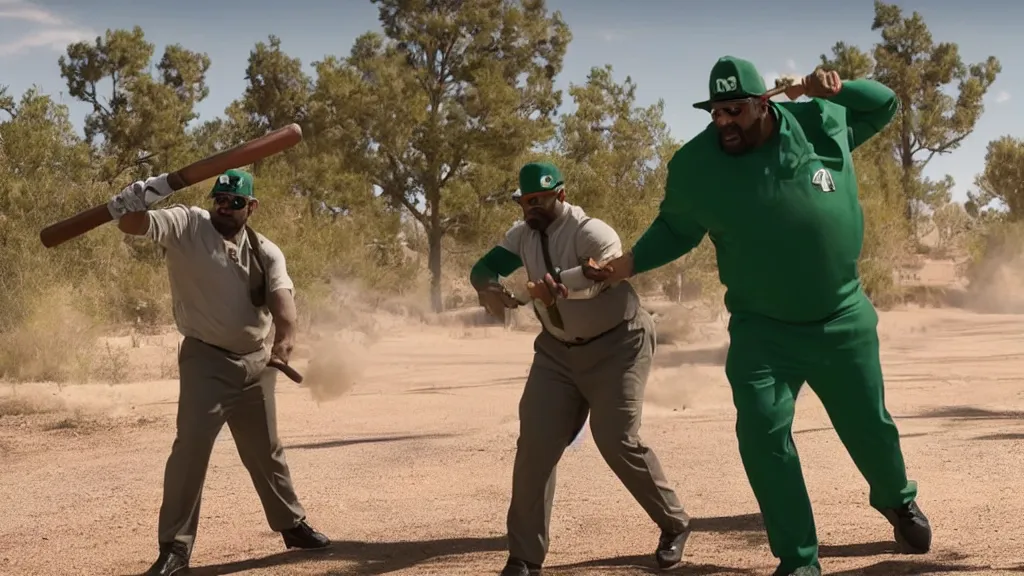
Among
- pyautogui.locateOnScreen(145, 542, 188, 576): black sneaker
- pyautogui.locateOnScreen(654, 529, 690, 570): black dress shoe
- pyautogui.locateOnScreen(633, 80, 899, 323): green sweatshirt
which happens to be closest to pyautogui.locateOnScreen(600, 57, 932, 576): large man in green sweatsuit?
pyautogui.locateOnScreen(633, 80, 899, 323): green sweatshirt

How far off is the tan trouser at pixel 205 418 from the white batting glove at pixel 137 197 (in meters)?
0.72

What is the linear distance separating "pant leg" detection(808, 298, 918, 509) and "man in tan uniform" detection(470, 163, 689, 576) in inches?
38.3

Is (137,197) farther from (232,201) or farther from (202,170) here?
(232,201)

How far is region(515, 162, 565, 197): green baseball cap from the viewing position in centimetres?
614

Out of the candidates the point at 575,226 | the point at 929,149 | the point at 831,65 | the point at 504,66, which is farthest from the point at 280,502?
the point at 929,149

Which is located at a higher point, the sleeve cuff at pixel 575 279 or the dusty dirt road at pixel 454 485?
the sleeve cuff at pixel 575 279

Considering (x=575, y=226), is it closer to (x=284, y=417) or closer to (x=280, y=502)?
(x=280, y=502)

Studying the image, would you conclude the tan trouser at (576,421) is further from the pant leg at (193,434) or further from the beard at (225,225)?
the beard at (225,225)

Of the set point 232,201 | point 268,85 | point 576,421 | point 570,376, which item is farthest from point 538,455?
point 268,85

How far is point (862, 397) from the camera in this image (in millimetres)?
5496

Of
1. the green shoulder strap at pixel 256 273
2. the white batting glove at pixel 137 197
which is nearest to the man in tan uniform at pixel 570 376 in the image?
the green shoulder strap at pixel 256 273

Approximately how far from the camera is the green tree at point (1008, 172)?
44812 mm

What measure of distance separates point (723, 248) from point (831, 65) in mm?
41638

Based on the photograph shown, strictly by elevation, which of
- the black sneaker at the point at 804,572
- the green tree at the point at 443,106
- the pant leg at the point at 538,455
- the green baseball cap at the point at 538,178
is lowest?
the black sneaker at the point at 804,572
